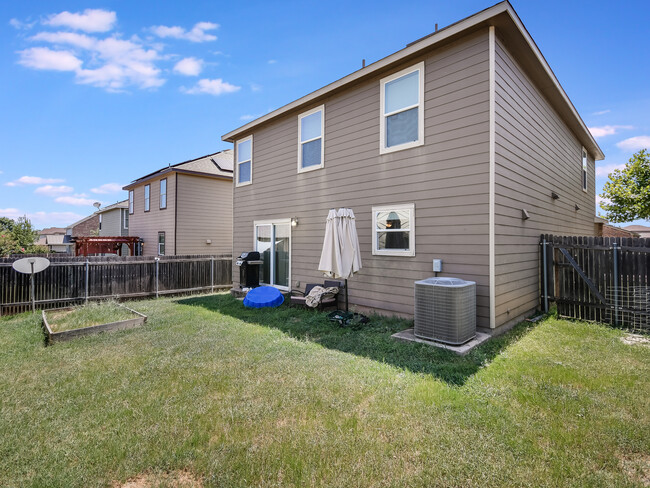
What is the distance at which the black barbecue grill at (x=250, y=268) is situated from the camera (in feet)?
29.6

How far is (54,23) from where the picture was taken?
284 inches

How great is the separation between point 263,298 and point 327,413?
5.18 metres

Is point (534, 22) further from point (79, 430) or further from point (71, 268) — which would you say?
point (71, 268)

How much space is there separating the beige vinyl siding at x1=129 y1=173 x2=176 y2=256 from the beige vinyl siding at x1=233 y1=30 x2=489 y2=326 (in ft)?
27.8

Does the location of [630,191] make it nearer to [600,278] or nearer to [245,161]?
[600,278]

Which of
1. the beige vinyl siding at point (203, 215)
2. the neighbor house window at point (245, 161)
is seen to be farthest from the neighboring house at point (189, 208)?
the neighbor house window at point (245, 161)

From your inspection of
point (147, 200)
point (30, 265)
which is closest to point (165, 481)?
point (30, 265)

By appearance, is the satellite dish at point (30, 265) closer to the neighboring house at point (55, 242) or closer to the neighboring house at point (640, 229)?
the neighboring house at point (55, 242)

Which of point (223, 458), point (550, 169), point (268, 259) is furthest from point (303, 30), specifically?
point (223, 458)

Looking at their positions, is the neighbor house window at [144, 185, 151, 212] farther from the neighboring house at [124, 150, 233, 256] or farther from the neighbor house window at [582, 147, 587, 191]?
the neighbor house window at [582, 147, 587, 191]

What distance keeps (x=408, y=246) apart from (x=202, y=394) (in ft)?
14.0

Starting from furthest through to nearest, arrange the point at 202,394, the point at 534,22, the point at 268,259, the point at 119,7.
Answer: the point at 268,259 → the point at 119,7 → the point at 534,22 → the point at 202,394

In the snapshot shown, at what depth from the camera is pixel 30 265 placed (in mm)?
7008

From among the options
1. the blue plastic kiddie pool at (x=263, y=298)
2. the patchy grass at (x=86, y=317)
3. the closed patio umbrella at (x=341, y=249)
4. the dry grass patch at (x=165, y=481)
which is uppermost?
the closed patio umbrella at (x=341, y=249)
